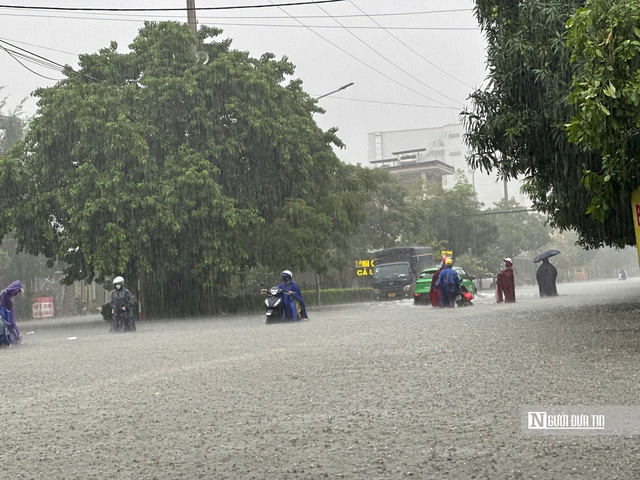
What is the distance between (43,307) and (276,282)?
12642 mm

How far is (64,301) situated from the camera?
194ft

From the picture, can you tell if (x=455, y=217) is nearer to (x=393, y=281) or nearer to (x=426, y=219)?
(x=426, y=219)

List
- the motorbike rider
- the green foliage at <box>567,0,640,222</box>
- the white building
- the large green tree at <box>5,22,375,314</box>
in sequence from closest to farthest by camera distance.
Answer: the green foliage at <box>567,0,640,222</box> < the motorbike rider < the large green tree at <box>5,22,375,314</box> < the white building

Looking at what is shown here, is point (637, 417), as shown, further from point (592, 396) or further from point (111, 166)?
point (111, 166)

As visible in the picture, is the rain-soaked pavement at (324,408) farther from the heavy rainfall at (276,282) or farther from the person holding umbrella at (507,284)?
the person holding umbrella at (507,284)

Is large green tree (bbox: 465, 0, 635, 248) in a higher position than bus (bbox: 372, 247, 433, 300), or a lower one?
higher

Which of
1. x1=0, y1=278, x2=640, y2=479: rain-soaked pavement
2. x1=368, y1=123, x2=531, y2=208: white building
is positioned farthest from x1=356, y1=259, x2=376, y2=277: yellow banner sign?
x1=368, y1=123, x2=531, y2=208: white building

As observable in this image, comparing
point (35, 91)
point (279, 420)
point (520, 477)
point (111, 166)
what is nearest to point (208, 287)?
point (111, 166)

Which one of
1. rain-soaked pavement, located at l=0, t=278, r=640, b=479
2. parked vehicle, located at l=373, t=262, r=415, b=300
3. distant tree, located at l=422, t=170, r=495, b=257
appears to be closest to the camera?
rain-soaked pavement, located at l=0, t=278, r=640, b=479

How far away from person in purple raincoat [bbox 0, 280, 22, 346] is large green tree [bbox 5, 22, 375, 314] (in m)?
9.77

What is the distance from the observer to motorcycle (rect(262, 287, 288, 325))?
26.0 metres

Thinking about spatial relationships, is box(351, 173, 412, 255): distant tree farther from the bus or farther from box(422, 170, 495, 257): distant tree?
the bus

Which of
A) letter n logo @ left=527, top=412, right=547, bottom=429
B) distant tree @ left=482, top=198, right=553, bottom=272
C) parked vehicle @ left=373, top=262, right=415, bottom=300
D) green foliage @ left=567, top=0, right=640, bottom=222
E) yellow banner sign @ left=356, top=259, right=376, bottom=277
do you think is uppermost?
distant tree @ left=482, top=198, right=553, bottom=272

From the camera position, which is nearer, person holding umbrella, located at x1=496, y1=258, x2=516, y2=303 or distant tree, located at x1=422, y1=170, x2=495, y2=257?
person holding umbrella, located at x1=496, y1=258, x2=516, y2=303
